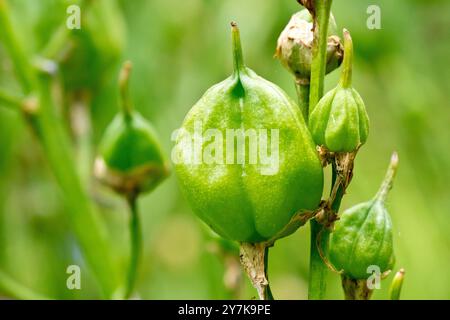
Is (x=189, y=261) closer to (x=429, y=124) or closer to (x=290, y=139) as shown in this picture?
(x=429, y=124)

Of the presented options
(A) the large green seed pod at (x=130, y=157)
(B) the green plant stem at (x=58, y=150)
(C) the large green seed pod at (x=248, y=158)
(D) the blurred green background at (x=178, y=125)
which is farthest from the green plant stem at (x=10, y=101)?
(C) the large green seed pod at (x=248, y=158)

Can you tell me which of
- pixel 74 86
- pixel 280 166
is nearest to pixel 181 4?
pixel 74 86

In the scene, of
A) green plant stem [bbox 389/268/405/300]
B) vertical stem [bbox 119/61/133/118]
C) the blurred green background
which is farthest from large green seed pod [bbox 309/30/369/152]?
the blurred green background

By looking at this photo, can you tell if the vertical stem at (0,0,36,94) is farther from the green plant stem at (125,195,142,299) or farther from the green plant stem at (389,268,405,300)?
the green plant stem at (389,268,405,300)

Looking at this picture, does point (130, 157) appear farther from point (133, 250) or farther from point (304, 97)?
point (304, 97)

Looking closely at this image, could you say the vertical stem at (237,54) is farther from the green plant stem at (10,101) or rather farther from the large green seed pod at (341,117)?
the green plant stem at (10,101)
